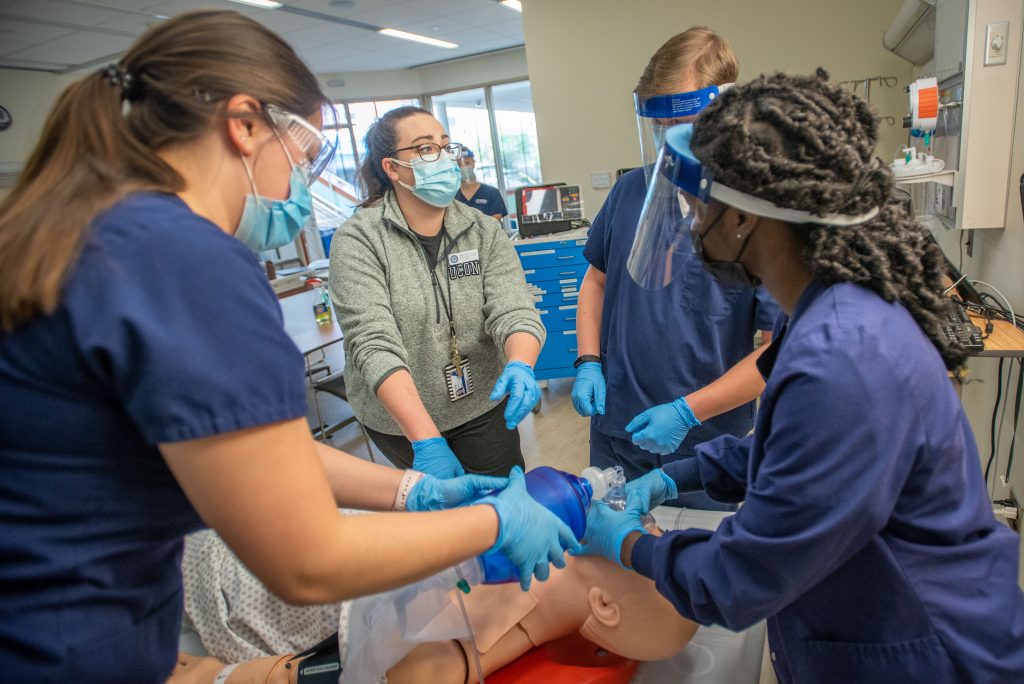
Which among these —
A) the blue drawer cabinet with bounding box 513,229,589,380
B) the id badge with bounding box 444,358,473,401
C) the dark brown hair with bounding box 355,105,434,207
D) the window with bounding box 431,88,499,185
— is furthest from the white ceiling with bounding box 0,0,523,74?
the id badge with bounding box 444,358,473,401

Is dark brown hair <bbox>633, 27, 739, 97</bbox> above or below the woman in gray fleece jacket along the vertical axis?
above

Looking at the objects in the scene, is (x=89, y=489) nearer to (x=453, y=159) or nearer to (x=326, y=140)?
(x=326, y=140)

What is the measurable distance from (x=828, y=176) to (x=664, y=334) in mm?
805

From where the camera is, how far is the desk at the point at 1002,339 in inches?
66.7

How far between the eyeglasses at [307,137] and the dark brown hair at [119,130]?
17mm

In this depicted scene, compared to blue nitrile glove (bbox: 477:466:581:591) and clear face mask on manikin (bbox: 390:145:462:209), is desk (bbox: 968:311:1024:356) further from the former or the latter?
clear face mask on manikin (bbox: 390:145:462:209)

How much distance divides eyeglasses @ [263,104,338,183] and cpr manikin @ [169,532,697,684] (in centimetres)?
95

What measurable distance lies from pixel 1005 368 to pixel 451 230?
2238 millimetres

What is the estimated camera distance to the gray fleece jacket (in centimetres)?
151

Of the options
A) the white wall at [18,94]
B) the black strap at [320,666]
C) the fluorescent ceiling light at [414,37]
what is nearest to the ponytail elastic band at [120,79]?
the black strap at [320,666]

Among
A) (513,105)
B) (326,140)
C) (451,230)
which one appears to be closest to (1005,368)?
(451,230)

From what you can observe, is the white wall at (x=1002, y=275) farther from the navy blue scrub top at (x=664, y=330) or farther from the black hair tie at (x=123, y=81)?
the black hair tie at (x=123, y=81)

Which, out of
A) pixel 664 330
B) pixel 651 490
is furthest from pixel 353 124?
pixel 651 490

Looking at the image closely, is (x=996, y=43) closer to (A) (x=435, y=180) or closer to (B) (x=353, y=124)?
(A) (x=435, y=180)
